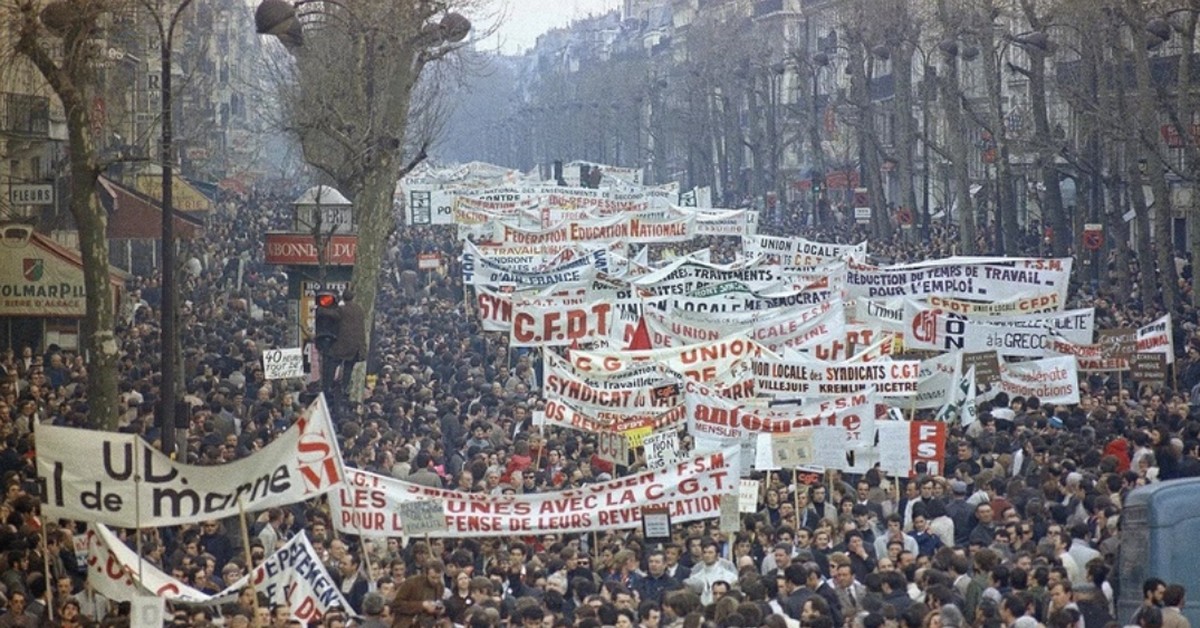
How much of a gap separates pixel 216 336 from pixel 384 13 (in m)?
5.91

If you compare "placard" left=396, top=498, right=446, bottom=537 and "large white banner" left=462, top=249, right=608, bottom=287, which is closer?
"placard" left=396, top=498, right=446, bottom=537

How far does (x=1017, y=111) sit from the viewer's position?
73562mm

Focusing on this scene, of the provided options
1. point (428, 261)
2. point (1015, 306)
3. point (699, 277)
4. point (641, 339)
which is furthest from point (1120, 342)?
point (428, 261)

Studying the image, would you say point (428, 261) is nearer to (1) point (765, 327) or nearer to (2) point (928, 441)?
(1) point (765, 327)

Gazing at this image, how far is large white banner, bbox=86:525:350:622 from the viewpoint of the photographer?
13.3 meters

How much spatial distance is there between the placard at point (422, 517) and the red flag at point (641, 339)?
10.4m

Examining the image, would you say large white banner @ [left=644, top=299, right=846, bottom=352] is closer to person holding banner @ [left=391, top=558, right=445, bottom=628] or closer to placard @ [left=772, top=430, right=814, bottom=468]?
placard @ [left=772, top=430, right=814, bottom=468]

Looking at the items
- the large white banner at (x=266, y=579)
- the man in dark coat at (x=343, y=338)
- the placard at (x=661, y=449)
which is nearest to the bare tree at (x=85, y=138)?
the man in dark coat at (x=343, y=338)

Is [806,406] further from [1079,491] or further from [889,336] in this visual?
[889,336]

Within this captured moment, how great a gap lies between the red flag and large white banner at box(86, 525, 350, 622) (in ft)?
38.4

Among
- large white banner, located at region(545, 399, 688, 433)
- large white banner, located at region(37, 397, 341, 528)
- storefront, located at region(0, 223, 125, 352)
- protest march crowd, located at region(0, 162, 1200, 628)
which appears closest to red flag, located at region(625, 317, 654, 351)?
protest march crowd, located at region(0, 162, 1200, 628)

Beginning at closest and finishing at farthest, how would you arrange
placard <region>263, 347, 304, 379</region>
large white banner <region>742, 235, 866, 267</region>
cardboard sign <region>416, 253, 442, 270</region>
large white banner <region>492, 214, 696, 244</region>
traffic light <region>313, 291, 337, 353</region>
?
placard <region>263, 347, 304, 379</region> < traffic light <region>313, 291, 337, 353</region> < large white banner <region>742, 235, 866, 267</region> < large white banner <region>492, 214, 696, 244</region> < cardboard sign <region>416, 253, 442, 270</region>

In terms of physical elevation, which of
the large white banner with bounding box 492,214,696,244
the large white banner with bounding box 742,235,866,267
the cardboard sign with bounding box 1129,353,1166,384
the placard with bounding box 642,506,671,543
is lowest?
the placard with bounding box 642,506,671,543

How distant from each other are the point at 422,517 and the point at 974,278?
47.0 ft
